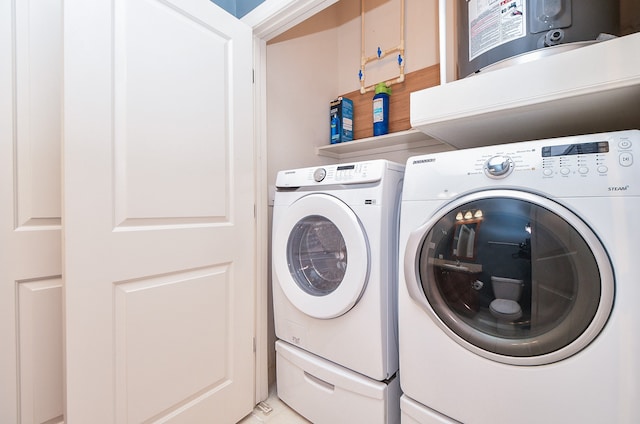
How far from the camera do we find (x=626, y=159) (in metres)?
0.66

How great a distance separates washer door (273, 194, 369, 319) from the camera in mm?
1093

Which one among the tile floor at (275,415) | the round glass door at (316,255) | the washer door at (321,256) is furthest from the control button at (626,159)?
the tile floor at (275,415)

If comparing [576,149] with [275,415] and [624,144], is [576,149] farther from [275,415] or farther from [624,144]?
[275,415]

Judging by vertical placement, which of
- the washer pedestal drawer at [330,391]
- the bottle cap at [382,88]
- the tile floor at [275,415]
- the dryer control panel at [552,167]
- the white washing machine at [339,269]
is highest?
the bottle cap at [382,88]

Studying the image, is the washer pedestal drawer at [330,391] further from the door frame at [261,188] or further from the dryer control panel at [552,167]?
the dryer control panel at [552,167]

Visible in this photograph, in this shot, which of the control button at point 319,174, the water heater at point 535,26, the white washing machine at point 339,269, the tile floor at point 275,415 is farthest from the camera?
the tile floor at point 275,415

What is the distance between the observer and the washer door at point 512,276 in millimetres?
701

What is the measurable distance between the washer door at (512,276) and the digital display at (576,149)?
0.42 ft

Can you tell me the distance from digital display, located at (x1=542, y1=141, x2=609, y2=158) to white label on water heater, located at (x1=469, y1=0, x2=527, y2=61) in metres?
0.37

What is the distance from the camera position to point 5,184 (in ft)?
2.80

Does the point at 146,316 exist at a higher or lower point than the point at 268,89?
lower

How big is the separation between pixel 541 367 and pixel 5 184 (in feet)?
5.48

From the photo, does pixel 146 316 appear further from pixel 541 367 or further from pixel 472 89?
pixel 472 89

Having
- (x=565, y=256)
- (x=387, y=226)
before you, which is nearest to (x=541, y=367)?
(x=565, y=256)
